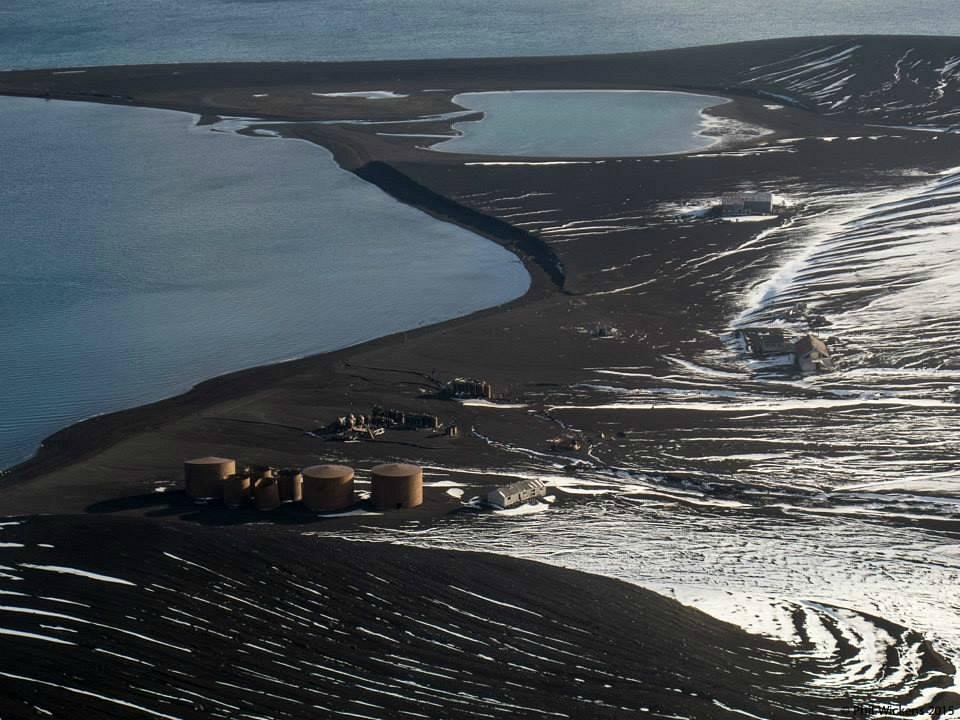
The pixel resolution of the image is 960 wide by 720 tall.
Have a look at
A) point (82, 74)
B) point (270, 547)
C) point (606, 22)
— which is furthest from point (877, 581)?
point (606, 22)

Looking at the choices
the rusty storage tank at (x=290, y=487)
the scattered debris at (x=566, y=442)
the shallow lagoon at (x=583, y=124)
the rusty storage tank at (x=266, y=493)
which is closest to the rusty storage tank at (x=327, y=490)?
the rusty storage tank at (x=290, y=487)

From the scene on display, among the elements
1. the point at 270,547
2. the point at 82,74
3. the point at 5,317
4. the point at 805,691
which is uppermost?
the point at 82,74

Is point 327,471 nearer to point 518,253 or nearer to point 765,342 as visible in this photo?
point 765,342

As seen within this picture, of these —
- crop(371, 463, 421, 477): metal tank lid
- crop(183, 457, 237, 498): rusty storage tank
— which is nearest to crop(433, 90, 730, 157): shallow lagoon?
crop(371, 463, 421, 477): metal tank lid

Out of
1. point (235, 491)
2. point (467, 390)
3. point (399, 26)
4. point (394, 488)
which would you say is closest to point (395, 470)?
point (394, 488)

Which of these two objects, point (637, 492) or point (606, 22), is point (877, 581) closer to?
point (637, 492)
